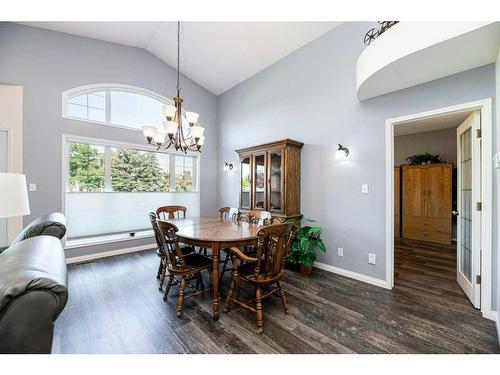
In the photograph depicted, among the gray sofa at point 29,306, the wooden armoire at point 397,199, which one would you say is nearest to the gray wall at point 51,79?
the gray sofa at point 29,306

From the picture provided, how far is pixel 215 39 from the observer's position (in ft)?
12.2

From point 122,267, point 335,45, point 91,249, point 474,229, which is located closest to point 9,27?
point 91,249

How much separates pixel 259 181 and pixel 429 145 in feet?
14.5

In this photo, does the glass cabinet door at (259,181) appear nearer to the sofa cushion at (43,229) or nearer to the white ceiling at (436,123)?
the white ceiling at (436,123)

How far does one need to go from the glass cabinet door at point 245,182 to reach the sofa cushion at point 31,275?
311 cm

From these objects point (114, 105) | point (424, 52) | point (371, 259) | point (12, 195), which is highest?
point (114, 105)

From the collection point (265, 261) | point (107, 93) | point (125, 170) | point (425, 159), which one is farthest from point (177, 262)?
point (425, 159)

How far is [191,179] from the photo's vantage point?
516 cm

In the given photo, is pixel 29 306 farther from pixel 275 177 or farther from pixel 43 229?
pixel 275 177

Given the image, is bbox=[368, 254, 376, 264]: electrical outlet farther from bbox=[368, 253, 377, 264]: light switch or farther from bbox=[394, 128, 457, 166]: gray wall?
bbox=[394, 128, 457, 166]: gray wall

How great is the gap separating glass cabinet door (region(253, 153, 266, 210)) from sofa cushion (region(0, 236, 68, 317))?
2910 mm
